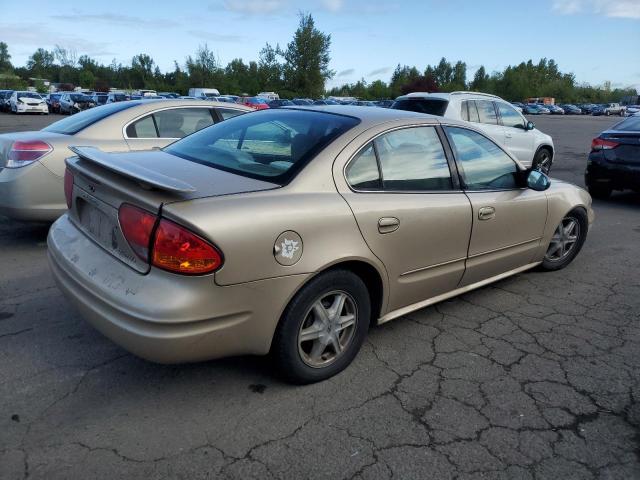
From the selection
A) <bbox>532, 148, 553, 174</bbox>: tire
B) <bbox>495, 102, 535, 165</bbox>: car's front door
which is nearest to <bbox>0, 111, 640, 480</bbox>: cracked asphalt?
<bbox>495, 102, 535, 165</bbox>: car's front door

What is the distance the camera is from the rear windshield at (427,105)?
8898 mm

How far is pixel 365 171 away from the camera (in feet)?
10.1

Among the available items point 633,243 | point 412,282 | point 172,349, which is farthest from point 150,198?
point 633,243

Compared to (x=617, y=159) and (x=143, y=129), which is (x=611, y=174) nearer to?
(x=617, y=159)

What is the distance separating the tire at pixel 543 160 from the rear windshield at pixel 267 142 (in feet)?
27.9

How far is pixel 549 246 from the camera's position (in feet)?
15.7

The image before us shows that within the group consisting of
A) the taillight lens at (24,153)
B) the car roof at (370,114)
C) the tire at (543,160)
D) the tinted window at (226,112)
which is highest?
the car roof at (370,114)

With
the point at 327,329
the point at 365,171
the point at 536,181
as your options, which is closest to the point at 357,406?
the point at 327,329

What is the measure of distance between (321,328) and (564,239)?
121 inches

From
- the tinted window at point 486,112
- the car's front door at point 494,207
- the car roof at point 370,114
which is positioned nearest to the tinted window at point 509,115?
the tinted window at point 486,112

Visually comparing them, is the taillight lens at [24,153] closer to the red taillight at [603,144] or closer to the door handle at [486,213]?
the door handle at [486,213]

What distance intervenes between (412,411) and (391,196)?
1.23 m

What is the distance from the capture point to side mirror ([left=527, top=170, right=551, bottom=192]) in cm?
406

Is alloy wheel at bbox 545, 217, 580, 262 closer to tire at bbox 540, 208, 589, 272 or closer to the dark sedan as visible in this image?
tire at bbox 540, 208, 589, 272
